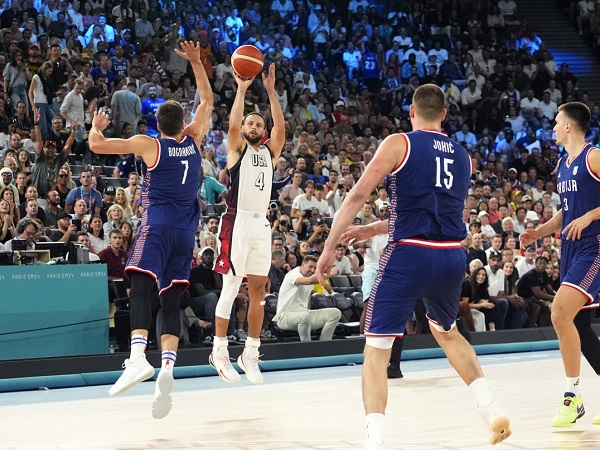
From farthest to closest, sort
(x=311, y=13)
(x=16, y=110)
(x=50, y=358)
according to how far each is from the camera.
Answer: (x=311, y=13) < (x=16, y=110) < (x=50, y=358)

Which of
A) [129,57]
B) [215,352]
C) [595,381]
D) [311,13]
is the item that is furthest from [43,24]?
[595,381]

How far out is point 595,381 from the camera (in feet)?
33.7

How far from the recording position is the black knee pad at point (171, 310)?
7977mm

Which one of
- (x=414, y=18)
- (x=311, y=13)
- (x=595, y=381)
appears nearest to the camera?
(x=595, y=381)

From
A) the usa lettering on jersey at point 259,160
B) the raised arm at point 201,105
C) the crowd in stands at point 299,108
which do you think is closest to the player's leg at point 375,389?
the raised arm at point 201,105

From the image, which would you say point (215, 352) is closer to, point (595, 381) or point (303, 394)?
point (303, 394)

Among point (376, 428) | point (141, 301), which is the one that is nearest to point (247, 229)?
point (141, 301)

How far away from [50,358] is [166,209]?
4.03m

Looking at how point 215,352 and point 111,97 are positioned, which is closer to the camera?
point 215,352

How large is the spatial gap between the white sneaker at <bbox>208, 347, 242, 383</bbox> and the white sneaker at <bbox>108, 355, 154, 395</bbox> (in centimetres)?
151

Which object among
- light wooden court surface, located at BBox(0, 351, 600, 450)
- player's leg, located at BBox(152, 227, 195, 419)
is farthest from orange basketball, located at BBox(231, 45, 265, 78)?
light wooden court surface, located at BBox(0, 351, 600, 450)

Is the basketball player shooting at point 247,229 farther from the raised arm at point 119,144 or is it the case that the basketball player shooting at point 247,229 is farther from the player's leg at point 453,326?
the player's leg at point 453,326

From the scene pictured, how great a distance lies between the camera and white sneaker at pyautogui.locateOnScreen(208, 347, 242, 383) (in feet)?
29.9

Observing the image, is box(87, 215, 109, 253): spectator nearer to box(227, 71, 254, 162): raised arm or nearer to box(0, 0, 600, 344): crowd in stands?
box(0, 0, 600, 344): crowd in stands
